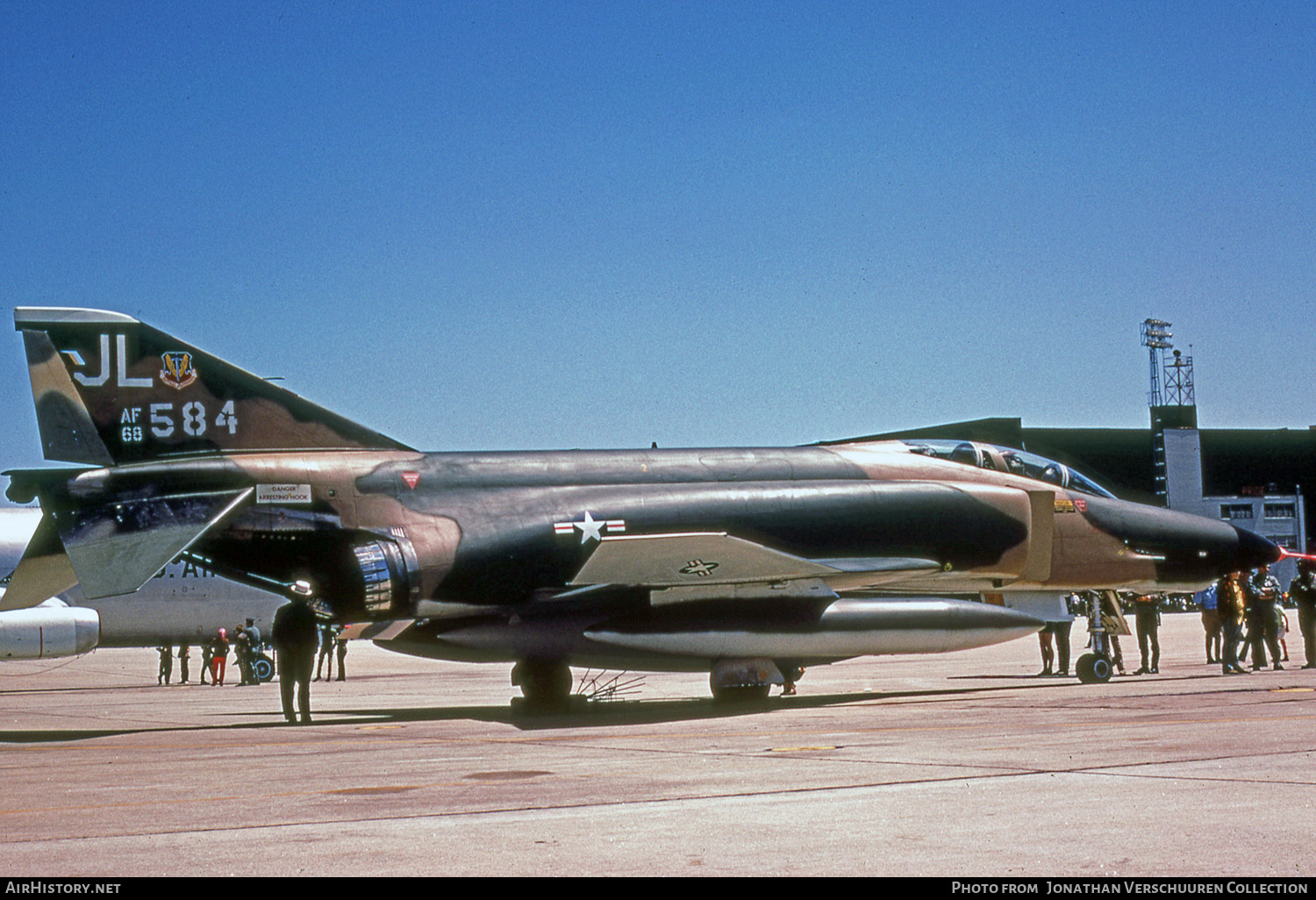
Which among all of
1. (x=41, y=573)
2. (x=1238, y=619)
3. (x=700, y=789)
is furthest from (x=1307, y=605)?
(x=41, y=573)

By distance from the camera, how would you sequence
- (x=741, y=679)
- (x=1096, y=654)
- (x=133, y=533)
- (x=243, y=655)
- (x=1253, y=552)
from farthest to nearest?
(x=243, y=655) < (x=1253, y=552) < (x=1096, y=654) < (x=741, y=679) < (x=133, y=533)

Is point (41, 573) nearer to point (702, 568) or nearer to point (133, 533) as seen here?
point (133, 533)

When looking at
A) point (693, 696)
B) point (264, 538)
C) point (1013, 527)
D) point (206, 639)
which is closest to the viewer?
point (264, 538)

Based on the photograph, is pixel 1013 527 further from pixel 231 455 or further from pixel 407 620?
pixel 231 455

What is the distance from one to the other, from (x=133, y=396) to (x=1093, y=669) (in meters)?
14.4

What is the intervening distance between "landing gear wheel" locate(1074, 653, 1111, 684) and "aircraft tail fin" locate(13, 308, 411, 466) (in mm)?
12107

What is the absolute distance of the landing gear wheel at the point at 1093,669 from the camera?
802 inches

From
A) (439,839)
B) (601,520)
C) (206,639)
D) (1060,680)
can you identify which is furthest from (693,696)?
(206,639)

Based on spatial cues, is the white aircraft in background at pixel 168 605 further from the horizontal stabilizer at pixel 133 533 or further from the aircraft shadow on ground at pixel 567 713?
the horizontal stabilizer at pixel 133 533

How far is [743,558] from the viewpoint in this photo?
16.8 meters

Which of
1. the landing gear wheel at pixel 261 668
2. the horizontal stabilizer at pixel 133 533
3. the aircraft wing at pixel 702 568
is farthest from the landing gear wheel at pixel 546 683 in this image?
the landing gear wheel at pixel 261 668

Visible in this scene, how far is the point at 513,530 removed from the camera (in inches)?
680

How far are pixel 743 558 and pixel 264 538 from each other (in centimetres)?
605

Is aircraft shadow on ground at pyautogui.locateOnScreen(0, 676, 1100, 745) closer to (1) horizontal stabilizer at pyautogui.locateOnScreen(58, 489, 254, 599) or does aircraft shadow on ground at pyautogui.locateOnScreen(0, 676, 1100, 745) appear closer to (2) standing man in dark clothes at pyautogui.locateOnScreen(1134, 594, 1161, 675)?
(1) horizontal stabilizer at pyautogui.locateOnScreen(58, 489, 254, 599)
